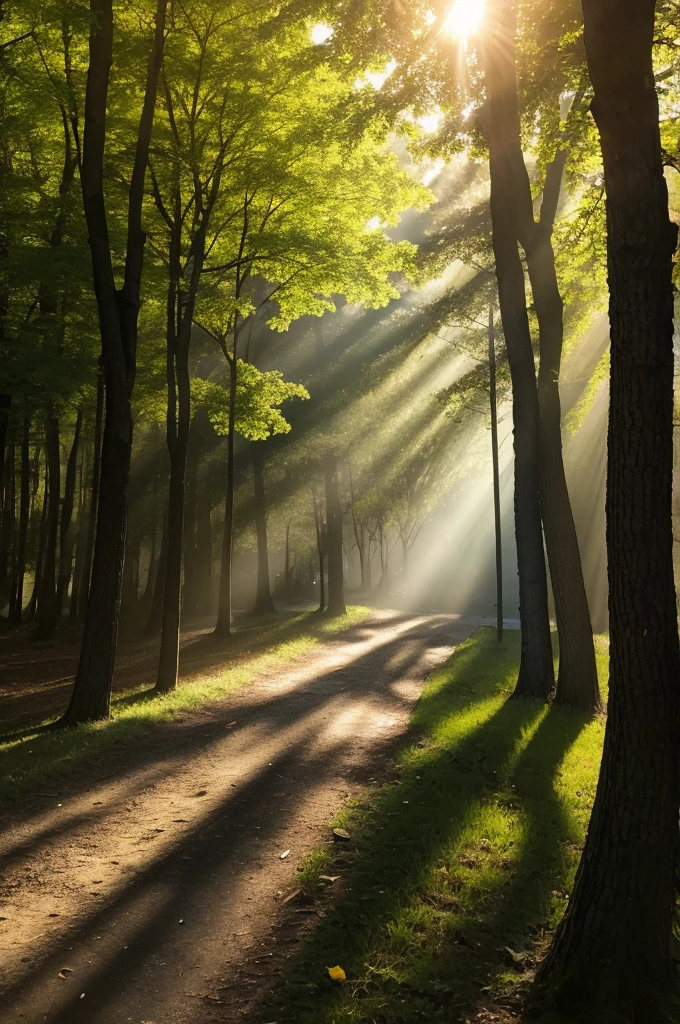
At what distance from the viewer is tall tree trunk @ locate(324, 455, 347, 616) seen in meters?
26.8

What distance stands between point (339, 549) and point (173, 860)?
69.2 feet

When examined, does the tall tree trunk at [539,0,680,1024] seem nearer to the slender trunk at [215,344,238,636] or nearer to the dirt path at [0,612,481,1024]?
the dirt path at [0,612,481,1024]

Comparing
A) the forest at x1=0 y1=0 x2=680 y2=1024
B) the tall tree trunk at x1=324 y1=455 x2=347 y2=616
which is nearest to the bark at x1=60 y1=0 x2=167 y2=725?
the forest at x1=0 y1=0 x2=680 y2=1024

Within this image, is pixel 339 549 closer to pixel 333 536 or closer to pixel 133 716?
pixel 333 536

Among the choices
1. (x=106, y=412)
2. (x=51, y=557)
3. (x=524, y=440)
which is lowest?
(x=51, y=557)

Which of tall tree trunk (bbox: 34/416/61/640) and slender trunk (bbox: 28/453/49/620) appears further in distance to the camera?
slender trunk (bbox: 28/453/49/620)

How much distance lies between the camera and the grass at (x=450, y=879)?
4.05m

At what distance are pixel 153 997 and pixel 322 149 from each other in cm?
1367

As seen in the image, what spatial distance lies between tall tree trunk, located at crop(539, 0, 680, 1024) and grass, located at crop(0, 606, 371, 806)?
5.63 meters

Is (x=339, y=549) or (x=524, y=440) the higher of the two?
(x=524, y=440)

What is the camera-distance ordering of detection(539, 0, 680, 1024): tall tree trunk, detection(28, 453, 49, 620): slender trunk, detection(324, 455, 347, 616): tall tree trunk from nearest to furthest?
detection(539, 0, 680, 1024): tall tree trunk → detection(28, 453, 49, 620): slender trunk → detection(324, 455, 347, 616): tall tree trunk

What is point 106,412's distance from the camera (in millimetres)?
10453

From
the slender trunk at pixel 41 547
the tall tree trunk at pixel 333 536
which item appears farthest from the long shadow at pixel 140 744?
the slender trunk at pixel 41 547

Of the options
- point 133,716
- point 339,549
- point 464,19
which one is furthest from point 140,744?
point 339,549
